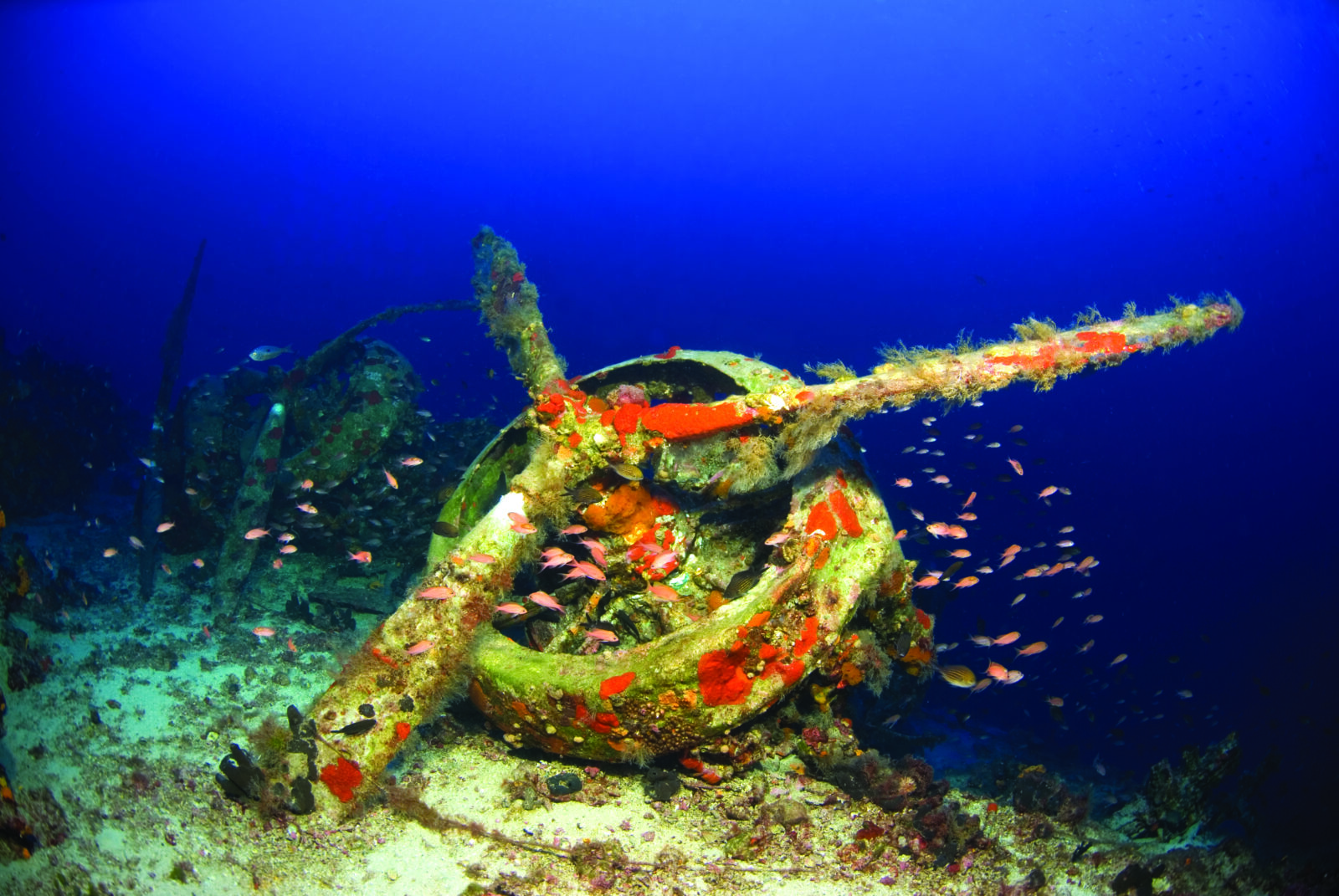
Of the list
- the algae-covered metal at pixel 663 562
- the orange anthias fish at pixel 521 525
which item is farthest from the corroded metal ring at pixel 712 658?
the orange anthias fish at pixel 521 525

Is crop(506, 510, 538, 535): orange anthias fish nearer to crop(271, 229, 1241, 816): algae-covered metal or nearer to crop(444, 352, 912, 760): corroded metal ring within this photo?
crop(271, 229, 1241, 816): algae-covered metal

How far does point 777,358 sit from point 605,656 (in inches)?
3191

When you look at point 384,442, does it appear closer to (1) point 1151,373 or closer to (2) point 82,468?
(2) point 82,468

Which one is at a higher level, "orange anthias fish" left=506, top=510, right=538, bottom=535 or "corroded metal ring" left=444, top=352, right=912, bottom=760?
"orange anthias fish" left=506, top=510, right=538, bottom=535

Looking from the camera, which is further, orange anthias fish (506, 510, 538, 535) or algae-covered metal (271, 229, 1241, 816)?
orange anthias fish (506, 510, 538, 535)

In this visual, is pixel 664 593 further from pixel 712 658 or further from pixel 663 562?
pixel 712 658

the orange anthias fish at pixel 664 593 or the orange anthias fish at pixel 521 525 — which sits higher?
the orange anthias fish at pixel 521 525

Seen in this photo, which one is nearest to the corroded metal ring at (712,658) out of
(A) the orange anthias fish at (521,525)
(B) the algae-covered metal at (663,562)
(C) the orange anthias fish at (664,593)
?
(B) the algae-covered metal at (663,562)

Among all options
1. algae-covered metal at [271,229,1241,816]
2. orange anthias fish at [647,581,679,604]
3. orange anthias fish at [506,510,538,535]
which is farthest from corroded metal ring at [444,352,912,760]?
orange anthias fish at [647,581,679,604]

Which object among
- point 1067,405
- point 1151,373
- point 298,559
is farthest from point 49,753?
point 1067,405

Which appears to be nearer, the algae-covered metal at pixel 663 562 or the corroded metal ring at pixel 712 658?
the corroded metal ring at pixel 712 658

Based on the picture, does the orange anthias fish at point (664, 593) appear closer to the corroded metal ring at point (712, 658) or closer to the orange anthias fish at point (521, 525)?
the corroded metal ring at point (712, 658)

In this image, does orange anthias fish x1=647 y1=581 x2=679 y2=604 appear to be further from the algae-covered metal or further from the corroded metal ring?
the corroded metal ring

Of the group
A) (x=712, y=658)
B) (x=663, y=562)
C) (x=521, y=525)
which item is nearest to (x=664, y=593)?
(x=663, y=562)
